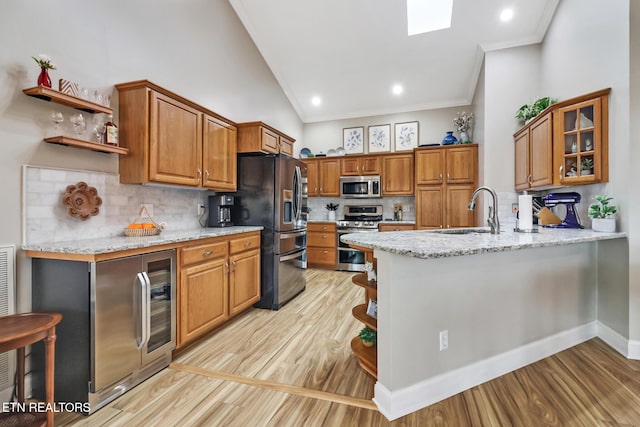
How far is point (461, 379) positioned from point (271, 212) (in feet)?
7.72

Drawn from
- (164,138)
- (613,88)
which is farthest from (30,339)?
(613,88)

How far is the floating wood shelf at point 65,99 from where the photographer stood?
173 centimetres

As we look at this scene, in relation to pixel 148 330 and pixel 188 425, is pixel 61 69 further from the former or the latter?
pixel 188 425

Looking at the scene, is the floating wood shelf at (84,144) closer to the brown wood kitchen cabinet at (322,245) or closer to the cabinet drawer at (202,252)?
the cabinet drawer at (202,252)

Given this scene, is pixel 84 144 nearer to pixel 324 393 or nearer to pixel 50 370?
pixel 50 370

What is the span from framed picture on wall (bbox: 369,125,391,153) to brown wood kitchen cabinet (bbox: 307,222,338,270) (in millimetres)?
1848

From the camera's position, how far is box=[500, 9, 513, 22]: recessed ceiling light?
3.59m

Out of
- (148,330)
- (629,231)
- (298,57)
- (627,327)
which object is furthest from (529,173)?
(148,330)

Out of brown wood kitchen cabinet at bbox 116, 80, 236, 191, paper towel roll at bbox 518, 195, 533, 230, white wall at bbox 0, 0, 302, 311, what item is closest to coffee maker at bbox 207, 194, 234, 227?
brown wood kitchen cabinet at bbox 116, 80, 236, 191

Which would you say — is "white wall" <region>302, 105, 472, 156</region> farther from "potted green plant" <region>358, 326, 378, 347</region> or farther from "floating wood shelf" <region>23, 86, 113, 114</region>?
"potted green plant" <region>358, 326, 378, 347</region>

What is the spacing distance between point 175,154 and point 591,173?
12.3 feet

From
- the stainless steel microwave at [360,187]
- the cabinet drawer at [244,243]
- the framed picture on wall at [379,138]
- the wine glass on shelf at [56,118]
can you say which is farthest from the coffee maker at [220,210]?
the framed picture on wall at [379,138]

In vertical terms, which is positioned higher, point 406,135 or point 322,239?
point 406,135

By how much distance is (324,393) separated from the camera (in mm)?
1778
